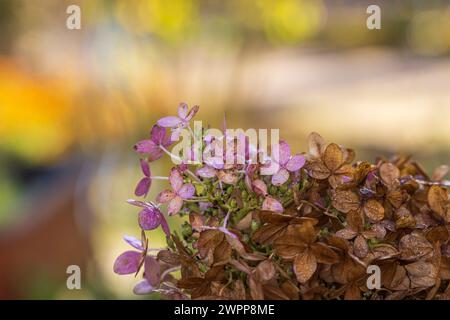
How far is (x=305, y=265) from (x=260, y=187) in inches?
3.3

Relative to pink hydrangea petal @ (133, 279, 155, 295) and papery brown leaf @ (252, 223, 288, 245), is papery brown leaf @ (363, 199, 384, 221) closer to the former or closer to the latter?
papery brown leaf @ (252, 223, 288, 245)

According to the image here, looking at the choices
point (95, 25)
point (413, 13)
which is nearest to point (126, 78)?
point (95, 25)

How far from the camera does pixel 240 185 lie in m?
0.65

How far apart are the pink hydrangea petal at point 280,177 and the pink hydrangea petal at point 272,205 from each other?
2 cm

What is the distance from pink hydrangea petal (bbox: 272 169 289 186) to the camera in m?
0.64

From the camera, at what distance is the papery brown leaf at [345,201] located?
0.64 metres

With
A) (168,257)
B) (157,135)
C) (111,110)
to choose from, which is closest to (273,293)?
(168,257)

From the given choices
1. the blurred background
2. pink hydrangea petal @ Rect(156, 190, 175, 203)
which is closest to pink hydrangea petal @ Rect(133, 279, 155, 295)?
pink hydrangea petal @ Rect(156, 190, 175, 203)

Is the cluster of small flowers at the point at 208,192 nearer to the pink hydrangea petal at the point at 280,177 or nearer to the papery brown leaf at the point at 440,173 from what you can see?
the pink hydrangea petal at the point at 280,177

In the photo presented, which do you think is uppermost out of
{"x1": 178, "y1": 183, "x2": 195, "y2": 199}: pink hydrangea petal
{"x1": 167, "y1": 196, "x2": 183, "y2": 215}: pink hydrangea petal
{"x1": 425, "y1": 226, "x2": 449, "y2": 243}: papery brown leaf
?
{"x1": 178, "y1": 183, "x2": 195, "y2": 199}: pink hydrangea petal

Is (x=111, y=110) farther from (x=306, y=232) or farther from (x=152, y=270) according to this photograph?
(x=306, y=232)

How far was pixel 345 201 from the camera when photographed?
64cm

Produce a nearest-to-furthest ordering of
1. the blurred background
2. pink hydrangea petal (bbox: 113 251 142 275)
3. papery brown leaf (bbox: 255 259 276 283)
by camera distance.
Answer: papery brown leaf (bbox: 255 259 276 283) → pink hydrangea petal (bbox: 113 251 142 275) → the blurred background

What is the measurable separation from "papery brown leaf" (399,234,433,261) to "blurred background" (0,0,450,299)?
1374 mm
